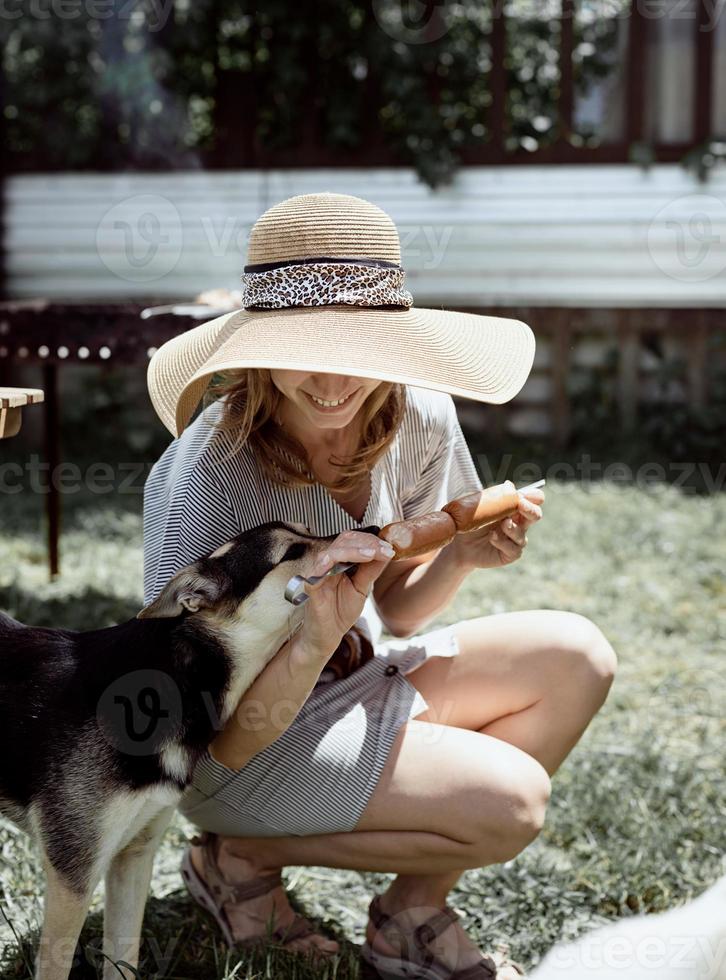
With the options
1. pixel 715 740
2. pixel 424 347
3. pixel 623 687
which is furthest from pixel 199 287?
pixel 424 347

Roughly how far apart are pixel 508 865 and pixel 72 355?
260 cm

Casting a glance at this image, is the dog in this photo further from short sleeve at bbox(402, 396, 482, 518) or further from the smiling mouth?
short sleeve at bbox(402, 396, 482, 518)

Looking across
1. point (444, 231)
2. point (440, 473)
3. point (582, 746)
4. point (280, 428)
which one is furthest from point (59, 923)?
point (444, 231)

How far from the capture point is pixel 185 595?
2.00m

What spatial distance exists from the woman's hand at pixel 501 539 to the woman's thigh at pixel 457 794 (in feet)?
1.27

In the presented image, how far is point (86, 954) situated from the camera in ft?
7.49

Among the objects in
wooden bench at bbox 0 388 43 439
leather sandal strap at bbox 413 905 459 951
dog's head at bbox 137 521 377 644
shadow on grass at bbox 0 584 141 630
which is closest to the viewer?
wooden bench at bbox 0 388 43 439

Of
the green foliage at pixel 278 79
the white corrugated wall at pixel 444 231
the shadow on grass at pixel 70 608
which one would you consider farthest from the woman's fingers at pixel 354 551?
the green foliage at pixel 278 79

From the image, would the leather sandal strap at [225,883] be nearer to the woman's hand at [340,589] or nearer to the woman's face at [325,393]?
the woman's hand at [340,589]

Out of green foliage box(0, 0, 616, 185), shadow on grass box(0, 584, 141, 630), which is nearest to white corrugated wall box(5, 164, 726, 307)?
green foliage box(0, 0, 616, 185)

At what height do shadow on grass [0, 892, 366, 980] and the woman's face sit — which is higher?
the woman's face

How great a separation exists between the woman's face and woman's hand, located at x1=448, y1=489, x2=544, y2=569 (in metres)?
0.38

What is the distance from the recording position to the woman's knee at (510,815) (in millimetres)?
2182

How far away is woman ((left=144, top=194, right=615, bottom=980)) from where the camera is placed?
81.6 inches
